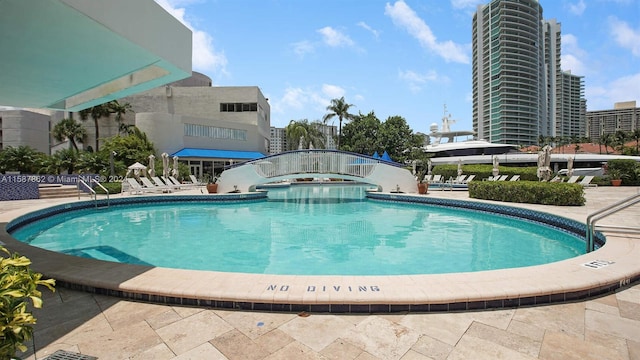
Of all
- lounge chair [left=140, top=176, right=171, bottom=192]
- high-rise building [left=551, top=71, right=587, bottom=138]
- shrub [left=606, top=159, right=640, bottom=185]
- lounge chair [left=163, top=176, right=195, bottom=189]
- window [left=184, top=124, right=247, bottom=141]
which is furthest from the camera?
high-rise building [left=551, top=71, right=587, bottom=138]

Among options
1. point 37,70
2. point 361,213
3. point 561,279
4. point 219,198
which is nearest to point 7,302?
point 561,279

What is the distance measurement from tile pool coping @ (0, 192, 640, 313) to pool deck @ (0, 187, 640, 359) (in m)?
0.02

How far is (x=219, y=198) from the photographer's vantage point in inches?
668

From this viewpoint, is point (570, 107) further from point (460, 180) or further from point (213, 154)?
point (213, 154)

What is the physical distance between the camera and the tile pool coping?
3441 mm

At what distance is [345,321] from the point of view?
3.25 m

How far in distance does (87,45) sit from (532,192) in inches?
574

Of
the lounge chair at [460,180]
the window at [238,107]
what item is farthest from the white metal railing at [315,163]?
the window at [238,107]

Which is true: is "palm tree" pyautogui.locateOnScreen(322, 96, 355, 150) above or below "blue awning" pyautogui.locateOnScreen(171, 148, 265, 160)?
above

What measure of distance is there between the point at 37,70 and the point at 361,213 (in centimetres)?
1075

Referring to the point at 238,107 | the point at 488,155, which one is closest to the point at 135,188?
the point at 238,107

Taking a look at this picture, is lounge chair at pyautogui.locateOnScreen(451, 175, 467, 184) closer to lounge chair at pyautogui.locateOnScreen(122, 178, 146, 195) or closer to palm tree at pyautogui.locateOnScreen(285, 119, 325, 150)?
palm tree at pyautogui.locateOnScreen(285, 119, 325, 150)

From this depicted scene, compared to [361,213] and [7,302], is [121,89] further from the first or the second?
[361,213]

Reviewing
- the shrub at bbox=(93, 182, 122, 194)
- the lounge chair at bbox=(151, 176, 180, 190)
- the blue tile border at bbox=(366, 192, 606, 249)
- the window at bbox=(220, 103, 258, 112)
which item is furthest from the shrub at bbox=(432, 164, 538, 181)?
the shrub at bbox=(93, 182, 122, 194)
